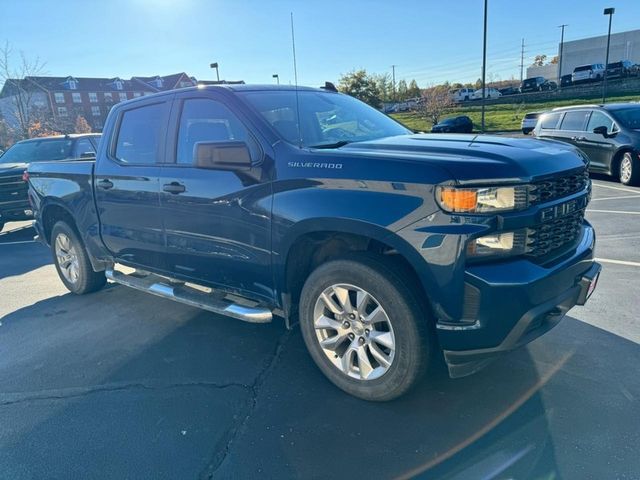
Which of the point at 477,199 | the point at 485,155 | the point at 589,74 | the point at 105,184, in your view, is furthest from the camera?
the point at 589,74

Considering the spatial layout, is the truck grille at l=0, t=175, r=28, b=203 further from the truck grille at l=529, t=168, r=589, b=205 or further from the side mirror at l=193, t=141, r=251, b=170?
the truck grille at l=529, t=168, r=589, b=205

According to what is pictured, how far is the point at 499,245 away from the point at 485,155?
1.69 ft

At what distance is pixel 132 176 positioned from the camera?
13.6 feet

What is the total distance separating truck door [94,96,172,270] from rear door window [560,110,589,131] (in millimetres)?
→ 10482

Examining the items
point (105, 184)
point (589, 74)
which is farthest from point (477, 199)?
point (589, 74)

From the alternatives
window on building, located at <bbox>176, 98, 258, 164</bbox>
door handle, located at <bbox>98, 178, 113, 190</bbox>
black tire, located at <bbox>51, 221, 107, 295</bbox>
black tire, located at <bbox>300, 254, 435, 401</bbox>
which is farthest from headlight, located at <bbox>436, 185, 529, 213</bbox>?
black tire, located at <bbox>51, 221, 107, 295</bbox>

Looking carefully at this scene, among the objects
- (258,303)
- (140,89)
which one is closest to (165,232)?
(258,303)

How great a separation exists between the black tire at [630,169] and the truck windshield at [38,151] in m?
11.5

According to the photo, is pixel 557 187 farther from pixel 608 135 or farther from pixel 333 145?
pixel 608 135

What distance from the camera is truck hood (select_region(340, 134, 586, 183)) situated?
8.03 ft

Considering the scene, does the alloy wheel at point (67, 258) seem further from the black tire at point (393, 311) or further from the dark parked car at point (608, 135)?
the dark parked car at point (608, 135)

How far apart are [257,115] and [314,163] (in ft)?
2.22

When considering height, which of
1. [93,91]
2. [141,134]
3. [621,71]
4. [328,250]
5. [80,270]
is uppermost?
[93,91]

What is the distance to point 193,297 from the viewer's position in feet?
12.5
